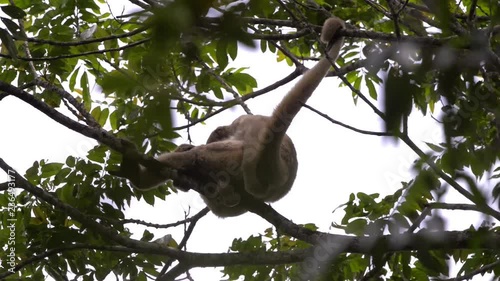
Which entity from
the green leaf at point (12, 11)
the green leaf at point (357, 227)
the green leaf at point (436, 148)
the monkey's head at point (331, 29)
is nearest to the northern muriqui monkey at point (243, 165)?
the monkey's head at point (331, 29)

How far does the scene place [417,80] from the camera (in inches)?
53.0

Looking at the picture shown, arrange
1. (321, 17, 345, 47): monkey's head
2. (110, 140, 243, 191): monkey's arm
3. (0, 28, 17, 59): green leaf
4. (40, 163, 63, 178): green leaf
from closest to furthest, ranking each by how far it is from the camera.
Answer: (0, 28, 17, 59): green leaf < (321, 17, 345, 47): monkey's head < (110, 140, 243, 191): monkey's arm < (40, 163, 63, 178): green leaf

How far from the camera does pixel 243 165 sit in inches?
207

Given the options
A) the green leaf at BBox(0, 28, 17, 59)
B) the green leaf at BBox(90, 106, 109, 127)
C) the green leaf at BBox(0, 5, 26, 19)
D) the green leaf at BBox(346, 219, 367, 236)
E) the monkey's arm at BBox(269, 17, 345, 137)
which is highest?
the green leaf at BBox(90, 106, 109, 127)

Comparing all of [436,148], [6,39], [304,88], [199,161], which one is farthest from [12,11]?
[199,161]

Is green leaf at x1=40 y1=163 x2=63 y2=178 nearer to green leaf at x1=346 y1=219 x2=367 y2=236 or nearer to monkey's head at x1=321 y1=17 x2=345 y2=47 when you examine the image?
monkey's head at x1=321 y1=17 x2=345 y2=47

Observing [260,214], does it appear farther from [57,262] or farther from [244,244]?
[57,262]

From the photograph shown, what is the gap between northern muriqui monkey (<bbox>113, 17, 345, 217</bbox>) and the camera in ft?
15.8

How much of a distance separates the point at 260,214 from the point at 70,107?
190cm

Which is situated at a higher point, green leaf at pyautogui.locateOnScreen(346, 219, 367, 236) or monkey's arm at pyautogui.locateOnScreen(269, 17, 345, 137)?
monkey's arm at pyautogui.locateOnScreen(269, 17, 345, 137)

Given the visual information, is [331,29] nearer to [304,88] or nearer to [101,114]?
[304,88]

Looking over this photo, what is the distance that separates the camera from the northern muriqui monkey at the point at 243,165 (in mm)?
Result: 4801

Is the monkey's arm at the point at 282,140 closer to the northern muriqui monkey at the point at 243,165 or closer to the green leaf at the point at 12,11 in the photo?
the northern muriqui monkey at the point at 243,165

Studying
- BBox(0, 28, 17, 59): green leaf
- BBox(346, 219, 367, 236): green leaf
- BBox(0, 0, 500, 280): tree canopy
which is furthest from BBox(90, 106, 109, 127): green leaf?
BBox(0, 28, 17, 59): green leaf
